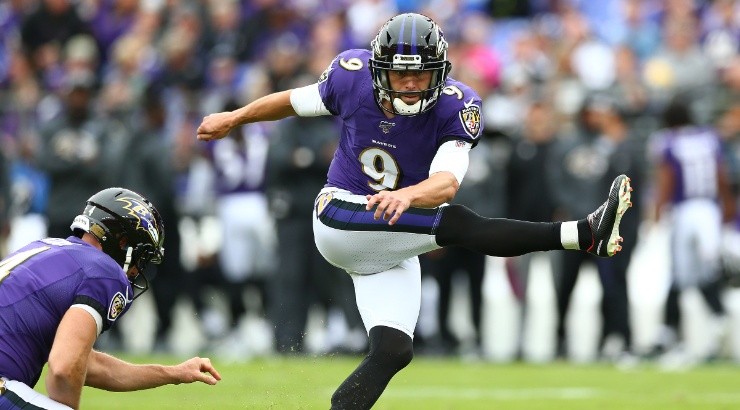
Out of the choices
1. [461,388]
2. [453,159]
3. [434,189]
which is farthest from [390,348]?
[461,388]

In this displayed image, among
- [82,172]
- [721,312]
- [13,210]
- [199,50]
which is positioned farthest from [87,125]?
[721,312]

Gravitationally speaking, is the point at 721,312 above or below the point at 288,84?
below

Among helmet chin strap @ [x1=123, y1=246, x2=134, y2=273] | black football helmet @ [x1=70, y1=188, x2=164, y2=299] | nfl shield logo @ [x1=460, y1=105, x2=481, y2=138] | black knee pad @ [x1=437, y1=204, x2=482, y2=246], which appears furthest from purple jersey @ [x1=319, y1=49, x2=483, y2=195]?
helmet chin strap @ [x1=123, y1=246, x2=134, y2=273]

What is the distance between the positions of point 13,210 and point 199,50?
297 cm

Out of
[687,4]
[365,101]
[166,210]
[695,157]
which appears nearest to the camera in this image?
[365,101]

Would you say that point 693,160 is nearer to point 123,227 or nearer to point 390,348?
point 390,348

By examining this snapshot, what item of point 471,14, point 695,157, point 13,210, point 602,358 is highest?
point 471,14

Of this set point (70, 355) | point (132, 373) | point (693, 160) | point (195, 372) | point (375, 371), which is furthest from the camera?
point (693, 160)

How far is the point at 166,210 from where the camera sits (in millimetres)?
14000

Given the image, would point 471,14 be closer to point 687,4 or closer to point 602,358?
point 687,4

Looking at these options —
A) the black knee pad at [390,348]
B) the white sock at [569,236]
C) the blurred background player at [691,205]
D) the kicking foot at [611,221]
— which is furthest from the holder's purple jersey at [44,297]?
the blurred background player at [691,205]

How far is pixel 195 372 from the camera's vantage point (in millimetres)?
5934

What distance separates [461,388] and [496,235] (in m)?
4.46

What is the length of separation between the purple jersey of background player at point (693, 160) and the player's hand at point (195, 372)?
311 inches
